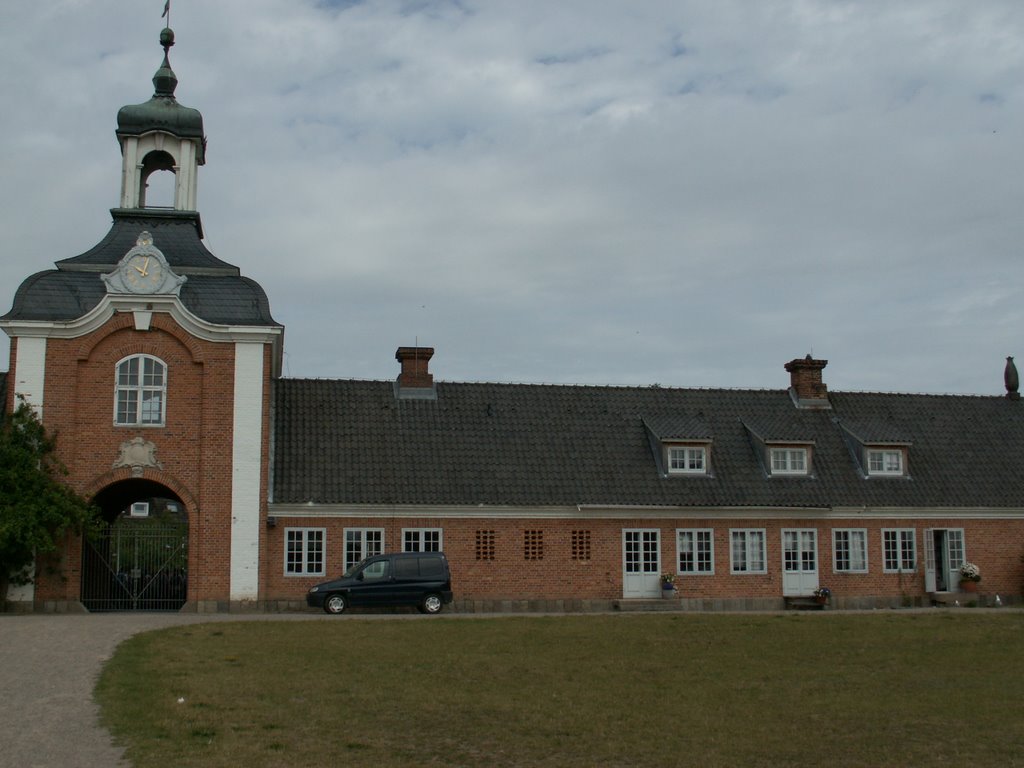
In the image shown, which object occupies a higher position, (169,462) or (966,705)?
(169,462)

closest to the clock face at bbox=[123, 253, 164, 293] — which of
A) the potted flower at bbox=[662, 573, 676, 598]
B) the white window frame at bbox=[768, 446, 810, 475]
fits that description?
the potted flower at bbox=[662, 573, 676, 598]

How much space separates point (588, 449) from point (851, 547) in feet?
25.6

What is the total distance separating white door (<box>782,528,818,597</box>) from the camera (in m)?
31.8

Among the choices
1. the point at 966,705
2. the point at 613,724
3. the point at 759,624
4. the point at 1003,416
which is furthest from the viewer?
the point at 1003,416

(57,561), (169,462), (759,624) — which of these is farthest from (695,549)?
(57,561)

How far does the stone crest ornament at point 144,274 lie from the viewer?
28797 millimetres

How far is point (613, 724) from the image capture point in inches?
484

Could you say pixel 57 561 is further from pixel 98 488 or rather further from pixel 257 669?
pixel 257 669

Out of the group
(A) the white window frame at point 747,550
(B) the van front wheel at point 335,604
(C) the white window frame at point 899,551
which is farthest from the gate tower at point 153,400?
(C) the white window frame at point 899,551

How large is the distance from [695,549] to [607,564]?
8.26 ft

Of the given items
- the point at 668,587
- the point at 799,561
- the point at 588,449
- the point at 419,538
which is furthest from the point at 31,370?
the point at 799,561

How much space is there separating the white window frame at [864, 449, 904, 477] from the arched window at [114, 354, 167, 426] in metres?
19.6

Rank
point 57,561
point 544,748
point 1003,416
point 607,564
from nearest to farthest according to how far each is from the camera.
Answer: point 544,748 → point 57,561 → point 607,564 → point 1003,416

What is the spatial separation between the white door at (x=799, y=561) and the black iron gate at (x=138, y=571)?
16.0 m
